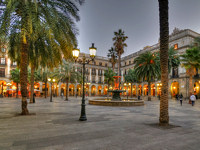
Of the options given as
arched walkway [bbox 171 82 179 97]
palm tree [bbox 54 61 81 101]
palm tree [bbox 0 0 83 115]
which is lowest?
arched walkway [bbox 171 82 179 97]

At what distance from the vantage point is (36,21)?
23.4ft

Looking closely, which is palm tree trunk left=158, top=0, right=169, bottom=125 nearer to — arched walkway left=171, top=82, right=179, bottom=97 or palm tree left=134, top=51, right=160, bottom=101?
palm tree left=134, top=51, right=160, bottom=101

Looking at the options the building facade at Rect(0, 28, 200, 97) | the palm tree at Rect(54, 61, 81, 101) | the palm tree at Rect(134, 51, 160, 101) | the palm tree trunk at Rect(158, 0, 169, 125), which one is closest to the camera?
the palm tree trunk at Rect(158, 0, 169, 125)

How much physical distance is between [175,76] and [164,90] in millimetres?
33277

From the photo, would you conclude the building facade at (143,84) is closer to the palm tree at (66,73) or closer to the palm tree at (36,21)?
the palm tree at (66,73)

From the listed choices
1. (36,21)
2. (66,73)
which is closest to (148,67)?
(66,73)

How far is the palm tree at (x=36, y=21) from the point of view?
6.92m

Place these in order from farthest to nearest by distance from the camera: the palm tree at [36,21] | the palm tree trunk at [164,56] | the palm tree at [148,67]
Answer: the palm tree at [148,67] < the palm tree trunk at [164,56] < the palm tree at [36,21]

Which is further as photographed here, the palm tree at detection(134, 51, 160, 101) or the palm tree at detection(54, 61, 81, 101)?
the palm tree at detection(134, 51, 160, 101)

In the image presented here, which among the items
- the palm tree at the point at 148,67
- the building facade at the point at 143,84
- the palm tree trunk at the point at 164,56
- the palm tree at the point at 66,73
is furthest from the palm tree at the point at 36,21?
the palm tree at the point at 148,67

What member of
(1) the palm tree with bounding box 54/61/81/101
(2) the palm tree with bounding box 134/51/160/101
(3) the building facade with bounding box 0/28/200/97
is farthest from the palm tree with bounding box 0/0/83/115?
(2) the palm tree with bounding box 134/51/160/101

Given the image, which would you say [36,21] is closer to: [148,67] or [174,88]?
[148,67]

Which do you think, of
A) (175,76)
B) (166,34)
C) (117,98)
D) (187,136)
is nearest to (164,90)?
(187,136)

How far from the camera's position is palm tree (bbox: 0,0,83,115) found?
6917 mm
